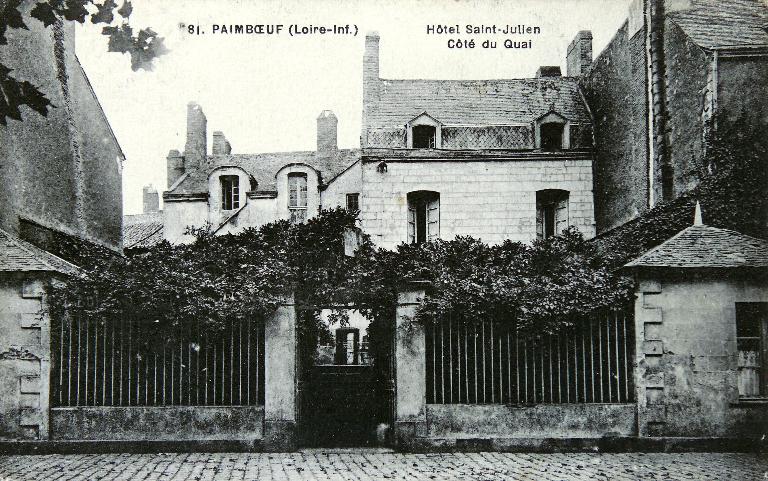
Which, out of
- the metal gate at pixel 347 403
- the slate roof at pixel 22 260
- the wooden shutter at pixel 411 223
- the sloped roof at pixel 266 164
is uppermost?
the sloped roof at pixel 266 164

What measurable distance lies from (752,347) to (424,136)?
11916 mm

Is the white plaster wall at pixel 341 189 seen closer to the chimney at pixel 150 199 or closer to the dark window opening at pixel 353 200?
the dark window opening at pixel 353 200

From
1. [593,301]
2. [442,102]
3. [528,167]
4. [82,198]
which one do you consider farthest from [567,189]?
[82,198]

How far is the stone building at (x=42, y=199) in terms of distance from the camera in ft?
31.4

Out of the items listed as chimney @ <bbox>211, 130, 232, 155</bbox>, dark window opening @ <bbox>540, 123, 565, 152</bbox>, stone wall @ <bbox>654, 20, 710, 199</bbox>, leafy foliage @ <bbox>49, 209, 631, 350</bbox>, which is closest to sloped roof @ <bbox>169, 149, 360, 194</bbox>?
chimney @ <bbox>211, 130, 232, 155</bbox>

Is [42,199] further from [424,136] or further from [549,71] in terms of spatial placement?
[549,71]

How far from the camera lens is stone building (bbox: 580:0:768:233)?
13445 mm

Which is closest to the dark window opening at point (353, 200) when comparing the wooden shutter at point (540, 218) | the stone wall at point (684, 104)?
the wooden shutter at point (540, 218)

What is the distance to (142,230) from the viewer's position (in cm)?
3462

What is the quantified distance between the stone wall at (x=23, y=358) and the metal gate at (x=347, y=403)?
12.6 feet

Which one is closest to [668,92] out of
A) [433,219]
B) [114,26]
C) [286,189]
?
[433,219]

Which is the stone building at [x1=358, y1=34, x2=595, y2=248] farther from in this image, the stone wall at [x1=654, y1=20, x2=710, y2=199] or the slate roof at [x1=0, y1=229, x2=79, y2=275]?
the slate roof at [x1=0, y1=229, x2=79, y2=275]

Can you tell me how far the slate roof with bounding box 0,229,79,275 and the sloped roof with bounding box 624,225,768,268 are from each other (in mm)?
8776

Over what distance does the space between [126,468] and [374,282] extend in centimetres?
431
